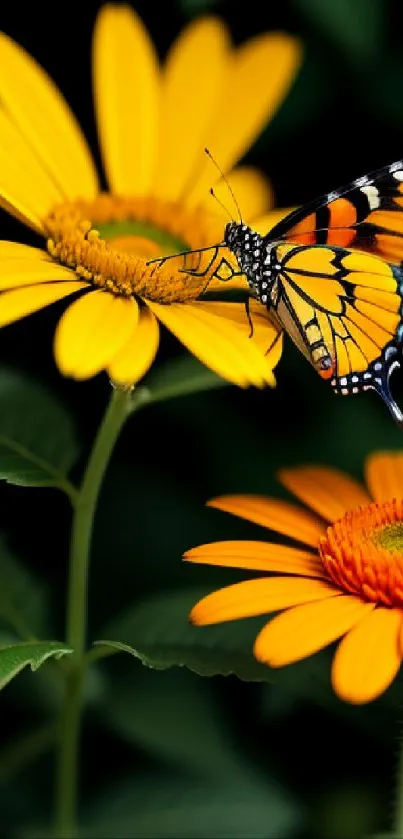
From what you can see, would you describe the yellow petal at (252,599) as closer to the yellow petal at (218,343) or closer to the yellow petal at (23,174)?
the yellow petal at (218,343)

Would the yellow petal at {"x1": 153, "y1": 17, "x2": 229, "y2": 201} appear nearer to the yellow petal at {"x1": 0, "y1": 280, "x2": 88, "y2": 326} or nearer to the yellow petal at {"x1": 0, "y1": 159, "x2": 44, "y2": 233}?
the yellow petal at {"x1": 0, "y1": 159, "x2": 44, "y2": 233}

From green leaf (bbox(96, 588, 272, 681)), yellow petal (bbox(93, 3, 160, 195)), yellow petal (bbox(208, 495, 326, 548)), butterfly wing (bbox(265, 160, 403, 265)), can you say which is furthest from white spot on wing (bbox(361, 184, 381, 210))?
green leaf (bbox(96, 588, 272, 681))

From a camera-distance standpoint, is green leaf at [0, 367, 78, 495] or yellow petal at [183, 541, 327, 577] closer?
yellow petal at [183, 541, 327, 577]

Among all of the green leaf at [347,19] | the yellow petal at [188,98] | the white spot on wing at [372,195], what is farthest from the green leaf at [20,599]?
the green leaf at [347,19]

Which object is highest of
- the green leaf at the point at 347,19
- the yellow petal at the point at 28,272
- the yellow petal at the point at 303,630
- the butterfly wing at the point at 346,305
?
the green leaf at the point at 347,19

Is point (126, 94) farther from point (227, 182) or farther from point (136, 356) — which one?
point (136, 356)

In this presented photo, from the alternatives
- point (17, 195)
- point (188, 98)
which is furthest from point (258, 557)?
point (188, 98)
